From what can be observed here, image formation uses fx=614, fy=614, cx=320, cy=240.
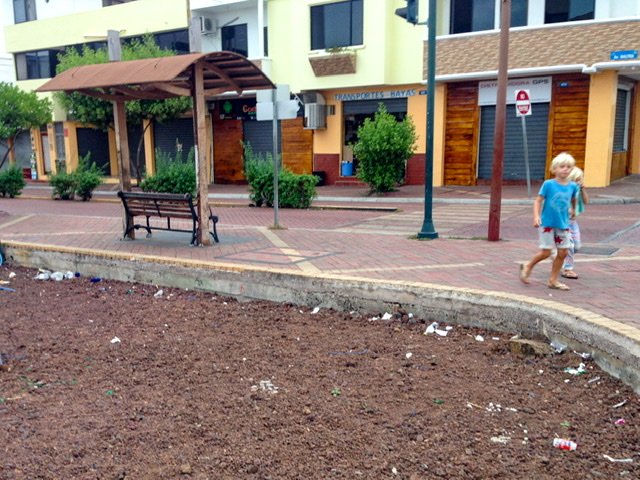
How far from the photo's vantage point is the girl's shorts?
5.78 meters

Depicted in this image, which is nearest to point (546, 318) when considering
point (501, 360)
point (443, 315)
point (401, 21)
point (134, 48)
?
point (501, 360)

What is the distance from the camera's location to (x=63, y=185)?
66.1 ft

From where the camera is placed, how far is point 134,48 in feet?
79.8

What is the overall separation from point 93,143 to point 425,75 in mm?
19102

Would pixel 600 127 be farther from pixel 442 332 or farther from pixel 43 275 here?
pixel 43 275

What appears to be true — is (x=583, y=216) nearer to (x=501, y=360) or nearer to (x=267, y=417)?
(x=501, y=360)

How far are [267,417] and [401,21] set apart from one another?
18.9m

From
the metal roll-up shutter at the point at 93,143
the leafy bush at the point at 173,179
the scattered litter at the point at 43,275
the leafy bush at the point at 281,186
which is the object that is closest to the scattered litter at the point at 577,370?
the scattered litter at the point at 43,275

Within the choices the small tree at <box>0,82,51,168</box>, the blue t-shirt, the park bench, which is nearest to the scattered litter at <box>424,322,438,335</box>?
the blue t-shirt

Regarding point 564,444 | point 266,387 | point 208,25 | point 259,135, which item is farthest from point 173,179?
point 564,444

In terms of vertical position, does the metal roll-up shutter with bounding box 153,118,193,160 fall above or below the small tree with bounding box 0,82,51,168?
below

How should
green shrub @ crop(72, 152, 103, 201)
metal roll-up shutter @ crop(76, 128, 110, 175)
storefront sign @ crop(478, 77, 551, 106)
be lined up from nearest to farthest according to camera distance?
storefront sign @ crop(478, 77, 551, 106) → green shrub @ crop(72, 152, 103, 201) → metal roll-up shutter @ crop(76, 128, 110, 175)

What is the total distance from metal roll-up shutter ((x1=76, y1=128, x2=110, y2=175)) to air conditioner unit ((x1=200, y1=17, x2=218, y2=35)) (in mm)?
9676

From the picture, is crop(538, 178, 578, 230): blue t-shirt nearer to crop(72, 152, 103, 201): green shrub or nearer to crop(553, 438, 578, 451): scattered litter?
crop(553, 438, 578, 451): scattered litter
